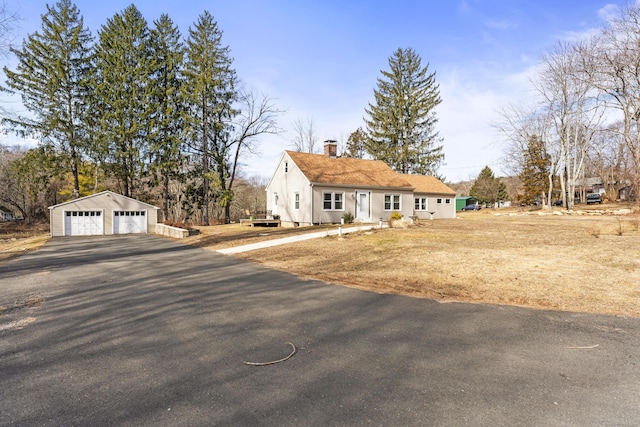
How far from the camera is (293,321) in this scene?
4859 millimetres

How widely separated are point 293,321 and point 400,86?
142ft

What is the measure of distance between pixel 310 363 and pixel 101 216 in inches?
1048

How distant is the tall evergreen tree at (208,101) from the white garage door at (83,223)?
8.11m

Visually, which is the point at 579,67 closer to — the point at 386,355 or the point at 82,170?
the point at 386,355

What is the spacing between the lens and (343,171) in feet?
81.4

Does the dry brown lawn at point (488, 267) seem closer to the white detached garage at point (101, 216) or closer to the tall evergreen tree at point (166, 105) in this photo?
the white detached garage at point (101, 216)

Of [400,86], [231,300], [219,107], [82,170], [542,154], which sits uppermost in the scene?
[400,86]

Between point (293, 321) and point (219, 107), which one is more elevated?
point (219, 107)

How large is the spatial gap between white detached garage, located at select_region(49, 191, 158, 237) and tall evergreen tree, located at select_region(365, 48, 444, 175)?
27.8m

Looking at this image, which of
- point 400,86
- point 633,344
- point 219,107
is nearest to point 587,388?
point 633,344

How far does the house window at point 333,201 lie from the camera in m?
22.5

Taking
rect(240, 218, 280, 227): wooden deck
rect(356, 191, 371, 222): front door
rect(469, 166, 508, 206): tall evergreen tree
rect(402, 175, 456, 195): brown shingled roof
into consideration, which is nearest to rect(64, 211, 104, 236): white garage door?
rect(240, 218, 280, 227): wooden deck

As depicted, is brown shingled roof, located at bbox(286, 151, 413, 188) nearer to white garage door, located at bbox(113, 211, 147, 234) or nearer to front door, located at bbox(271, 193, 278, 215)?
front door, located at bbox(271, 193, 278, 215)

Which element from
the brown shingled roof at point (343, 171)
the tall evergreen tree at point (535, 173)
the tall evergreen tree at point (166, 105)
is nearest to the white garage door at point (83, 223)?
the tall evergreen tree at point (166, 105)
